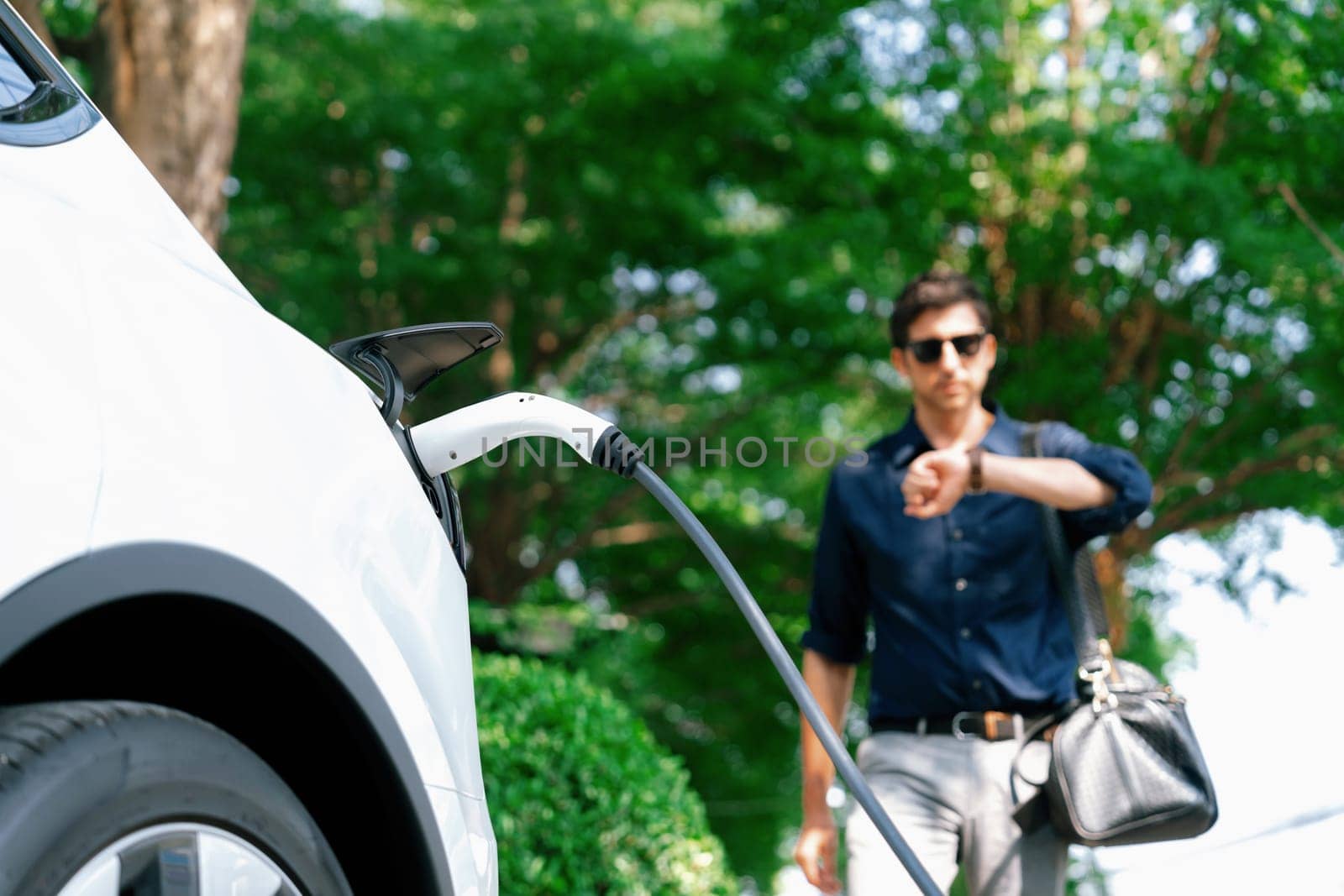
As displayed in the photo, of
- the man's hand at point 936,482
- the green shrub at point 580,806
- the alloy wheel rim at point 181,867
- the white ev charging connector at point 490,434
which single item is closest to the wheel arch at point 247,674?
the alloy wheel rim at point 181,867

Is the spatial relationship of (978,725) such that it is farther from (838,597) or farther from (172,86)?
(172,86)

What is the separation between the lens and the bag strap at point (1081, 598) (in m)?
2.88

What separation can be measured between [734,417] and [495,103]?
12.8 feet

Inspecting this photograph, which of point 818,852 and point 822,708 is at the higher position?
point 822,708

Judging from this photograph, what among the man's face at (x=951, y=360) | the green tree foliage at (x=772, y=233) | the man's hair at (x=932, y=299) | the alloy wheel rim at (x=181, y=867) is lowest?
the alloy wheel rim at (x=181, y=867)

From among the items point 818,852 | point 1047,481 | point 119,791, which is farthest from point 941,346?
point 119,791

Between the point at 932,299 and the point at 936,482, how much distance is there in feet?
1.96

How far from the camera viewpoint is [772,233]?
1241 cm

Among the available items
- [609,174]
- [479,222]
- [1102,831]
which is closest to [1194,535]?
[609,174]

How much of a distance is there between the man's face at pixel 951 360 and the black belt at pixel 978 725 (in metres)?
0.67

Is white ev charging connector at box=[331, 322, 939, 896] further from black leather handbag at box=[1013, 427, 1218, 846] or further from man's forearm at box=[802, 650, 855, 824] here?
man's forearm at box=[802, 650, 855, 824]

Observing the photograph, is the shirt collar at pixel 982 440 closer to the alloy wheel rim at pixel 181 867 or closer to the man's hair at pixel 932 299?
the man's hair at pixel 932 299

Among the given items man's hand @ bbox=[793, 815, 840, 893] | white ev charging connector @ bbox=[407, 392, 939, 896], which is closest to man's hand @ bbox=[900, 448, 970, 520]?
white ev charging connector @ bbox=[407, 392, 939, 896]

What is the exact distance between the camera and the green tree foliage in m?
10.4
